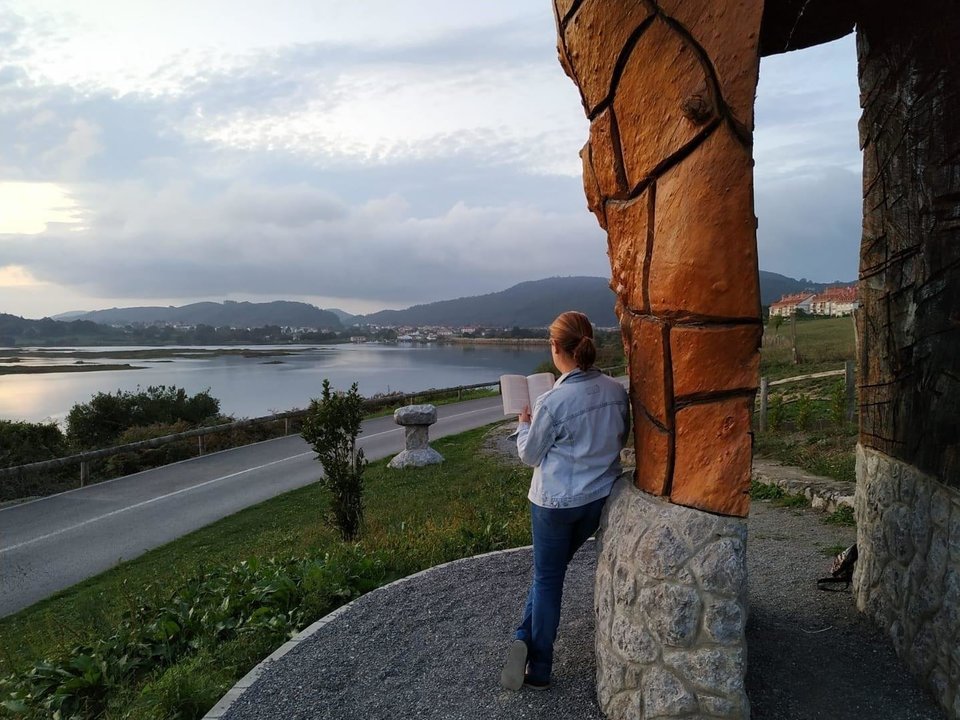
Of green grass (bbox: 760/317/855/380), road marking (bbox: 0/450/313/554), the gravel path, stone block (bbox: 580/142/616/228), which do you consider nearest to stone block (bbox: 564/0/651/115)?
stone block (bbox: 580/142/616/228)

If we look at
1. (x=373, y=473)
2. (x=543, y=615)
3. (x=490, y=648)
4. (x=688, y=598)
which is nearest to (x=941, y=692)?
(x=688, y=598)

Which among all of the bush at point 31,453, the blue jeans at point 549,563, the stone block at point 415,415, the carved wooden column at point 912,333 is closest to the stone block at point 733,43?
the carved wooden column at point 912,333

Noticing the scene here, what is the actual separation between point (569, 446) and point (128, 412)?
18.0 m

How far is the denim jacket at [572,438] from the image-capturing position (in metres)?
3.12

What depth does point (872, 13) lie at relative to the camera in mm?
3543

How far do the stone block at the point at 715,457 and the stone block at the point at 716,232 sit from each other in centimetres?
40

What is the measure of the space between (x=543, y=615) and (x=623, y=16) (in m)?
2.78

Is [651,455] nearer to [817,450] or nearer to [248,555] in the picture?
[248,555]

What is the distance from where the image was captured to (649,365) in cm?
300

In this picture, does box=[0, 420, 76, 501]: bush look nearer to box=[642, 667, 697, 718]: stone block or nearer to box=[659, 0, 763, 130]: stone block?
box=[642, 667, 697, 718]: stone block

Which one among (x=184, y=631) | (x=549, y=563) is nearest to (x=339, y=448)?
(x=184, y=631)

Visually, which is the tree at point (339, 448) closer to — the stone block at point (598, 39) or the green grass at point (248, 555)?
the green grass at point (248, 555)

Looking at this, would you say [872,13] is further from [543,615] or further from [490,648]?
[490,648]

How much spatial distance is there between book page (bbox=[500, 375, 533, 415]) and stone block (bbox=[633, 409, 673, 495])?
1.71 ft
